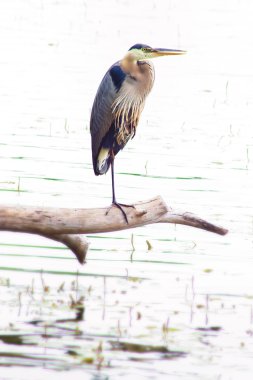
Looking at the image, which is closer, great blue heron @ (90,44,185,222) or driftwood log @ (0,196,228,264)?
driftwood log @ (0,196,228,264)

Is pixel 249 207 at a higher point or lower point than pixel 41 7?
lower

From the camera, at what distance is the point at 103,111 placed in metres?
9.31

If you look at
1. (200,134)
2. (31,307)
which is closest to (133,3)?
(200,134)

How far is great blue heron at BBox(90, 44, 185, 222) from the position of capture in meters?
9.14

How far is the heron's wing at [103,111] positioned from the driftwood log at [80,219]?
1.38 meters

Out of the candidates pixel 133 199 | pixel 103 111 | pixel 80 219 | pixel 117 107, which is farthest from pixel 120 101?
pixel 133 199

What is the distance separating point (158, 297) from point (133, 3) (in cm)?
Result: 1775

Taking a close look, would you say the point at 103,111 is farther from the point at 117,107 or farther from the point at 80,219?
the point at 80,219

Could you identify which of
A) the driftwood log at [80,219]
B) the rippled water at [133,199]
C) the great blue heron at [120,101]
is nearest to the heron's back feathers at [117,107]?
the great blue heron at [120,101]

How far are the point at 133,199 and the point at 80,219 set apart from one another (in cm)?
366

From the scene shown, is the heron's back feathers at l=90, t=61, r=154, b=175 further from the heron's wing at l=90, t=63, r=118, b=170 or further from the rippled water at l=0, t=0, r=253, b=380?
the rippled water at l=0, t=0, r=253, b=380

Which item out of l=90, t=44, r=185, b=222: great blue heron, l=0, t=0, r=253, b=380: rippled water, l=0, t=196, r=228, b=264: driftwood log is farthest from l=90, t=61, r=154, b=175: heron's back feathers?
l=0, t=196, r=228, b=264: driftwood log

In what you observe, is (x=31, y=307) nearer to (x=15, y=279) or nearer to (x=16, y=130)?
(x=15, y=279)

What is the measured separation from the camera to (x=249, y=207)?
11.2 meters
